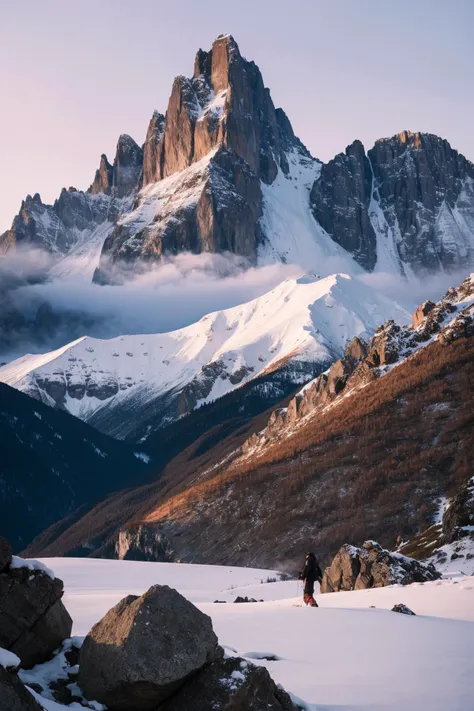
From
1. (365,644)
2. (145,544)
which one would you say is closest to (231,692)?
(365,644)

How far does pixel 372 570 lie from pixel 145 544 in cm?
12934

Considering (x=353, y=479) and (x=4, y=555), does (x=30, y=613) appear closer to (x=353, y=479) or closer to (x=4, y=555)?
(x=4, y=555)

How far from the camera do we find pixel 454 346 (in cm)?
17150

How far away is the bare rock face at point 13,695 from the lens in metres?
17.1

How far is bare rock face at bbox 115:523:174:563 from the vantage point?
537 feet

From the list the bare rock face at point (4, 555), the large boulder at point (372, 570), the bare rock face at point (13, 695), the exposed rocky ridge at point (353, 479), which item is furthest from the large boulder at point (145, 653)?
the exposed rocky ridge at point (353, 479)

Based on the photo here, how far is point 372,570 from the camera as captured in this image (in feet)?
159

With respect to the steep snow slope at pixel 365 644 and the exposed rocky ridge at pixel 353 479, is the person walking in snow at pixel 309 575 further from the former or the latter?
the exposed rocky ridge at pixel 353 479

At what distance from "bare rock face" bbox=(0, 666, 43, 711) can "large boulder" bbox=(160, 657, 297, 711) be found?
3505 millimetres

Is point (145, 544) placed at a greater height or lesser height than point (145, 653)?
lesser

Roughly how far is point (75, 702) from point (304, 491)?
449ft

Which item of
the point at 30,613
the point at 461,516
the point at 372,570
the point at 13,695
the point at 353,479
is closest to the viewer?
the point at 13,695

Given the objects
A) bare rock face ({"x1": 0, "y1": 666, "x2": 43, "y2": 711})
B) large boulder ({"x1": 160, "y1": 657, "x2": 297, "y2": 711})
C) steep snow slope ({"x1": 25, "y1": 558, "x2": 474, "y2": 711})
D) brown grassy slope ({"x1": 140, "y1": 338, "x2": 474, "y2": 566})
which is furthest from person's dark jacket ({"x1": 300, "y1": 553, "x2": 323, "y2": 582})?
brown grassy slope ({"x1": 140, "y1": 338, "x2": 474, "y2": 566})

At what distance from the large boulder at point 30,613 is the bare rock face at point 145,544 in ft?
449
